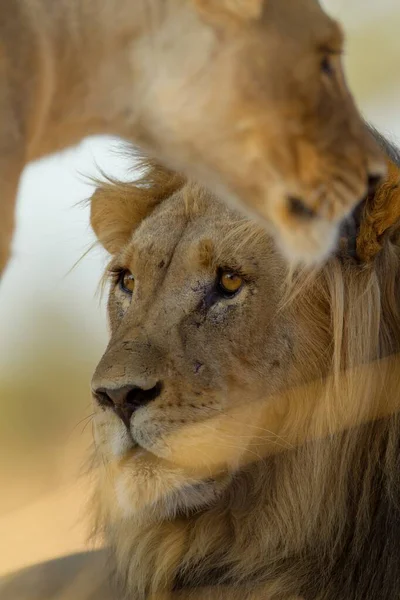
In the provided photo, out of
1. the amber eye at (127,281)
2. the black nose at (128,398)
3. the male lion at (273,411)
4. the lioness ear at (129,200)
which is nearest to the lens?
the black nose at (128,398)

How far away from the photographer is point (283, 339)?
1.64 metres

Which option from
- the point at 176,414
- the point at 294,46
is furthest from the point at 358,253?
the point at 294,46

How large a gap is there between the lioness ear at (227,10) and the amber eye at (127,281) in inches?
50.9

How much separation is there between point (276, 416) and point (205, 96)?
115 cm

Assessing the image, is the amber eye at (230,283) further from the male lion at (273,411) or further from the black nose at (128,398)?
the black nose at (128,398)

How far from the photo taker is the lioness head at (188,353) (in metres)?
1.48

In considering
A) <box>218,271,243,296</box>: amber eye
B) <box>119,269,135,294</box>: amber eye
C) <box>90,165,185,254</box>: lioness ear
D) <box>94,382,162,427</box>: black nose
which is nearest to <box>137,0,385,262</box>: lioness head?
<box>94,382,162,427</box>: black nose

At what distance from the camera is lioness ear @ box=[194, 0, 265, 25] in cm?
57

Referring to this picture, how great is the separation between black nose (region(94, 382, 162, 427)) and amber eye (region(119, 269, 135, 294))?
0.41m

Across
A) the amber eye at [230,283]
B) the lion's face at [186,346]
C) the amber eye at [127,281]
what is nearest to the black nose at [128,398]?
the lion's face at [186,346]

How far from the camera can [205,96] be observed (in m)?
0.58

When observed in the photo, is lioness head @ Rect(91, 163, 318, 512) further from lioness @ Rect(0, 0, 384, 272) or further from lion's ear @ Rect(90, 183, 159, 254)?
lioness @ Rect(0, 0, 384, 272)

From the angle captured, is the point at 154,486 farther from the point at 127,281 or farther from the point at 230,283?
the point at 127,281

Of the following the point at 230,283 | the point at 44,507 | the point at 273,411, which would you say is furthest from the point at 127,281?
the point at 44,507
